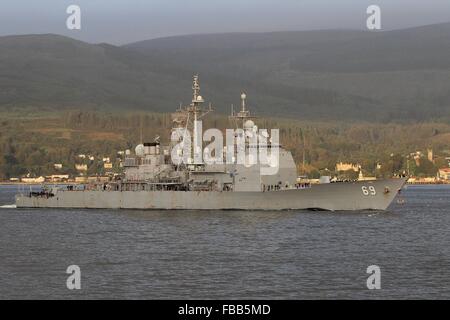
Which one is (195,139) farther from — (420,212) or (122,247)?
(122,247)

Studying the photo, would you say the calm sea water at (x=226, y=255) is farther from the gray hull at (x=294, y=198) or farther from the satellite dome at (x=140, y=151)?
the satellite dome at (x=140, y=151)

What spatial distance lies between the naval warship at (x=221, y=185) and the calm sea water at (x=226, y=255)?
1.38m

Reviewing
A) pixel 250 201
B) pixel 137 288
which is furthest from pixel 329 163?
pixel 137 288

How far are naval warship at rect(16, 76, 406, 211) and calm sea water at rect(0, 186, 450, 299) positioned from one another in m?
1.38

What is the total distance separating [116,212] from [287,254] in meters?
29.2

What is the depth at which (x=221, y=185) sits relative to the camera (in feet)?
237

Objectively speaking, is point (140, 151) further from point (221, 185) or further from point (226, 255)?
point (226, 255)

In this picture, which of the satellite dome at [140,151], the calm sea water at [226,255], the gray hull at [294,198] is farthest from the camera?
the satellite dome at [140,151]

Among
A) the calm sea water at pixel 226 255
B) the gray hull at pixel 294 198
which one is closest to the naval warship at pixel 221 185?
the gray hull at pixel 294 198

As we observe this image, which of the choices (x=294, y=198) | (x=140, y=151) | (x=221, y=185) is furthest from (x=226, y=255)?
(x=140, y=151)

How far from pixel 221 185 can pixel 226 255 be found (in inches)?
1012

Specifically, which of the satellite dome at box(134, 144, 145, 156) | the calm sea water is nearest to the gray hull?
the calm sea water

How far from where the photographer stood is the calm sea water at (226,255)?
37.0 metres

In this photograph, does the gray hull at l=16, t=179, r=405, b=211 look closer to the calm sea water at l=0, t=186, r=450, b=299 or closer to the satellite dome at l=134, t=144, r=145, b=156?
the calm sea water at l=0, t=186, r=450, b=299
